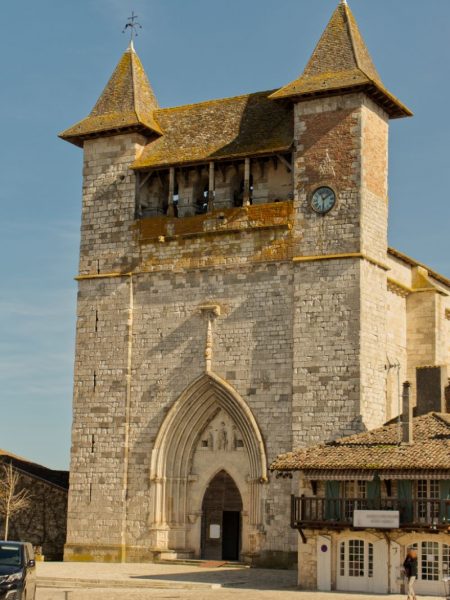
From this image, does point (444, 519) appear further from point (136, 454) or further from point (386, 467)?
point (136, 454)

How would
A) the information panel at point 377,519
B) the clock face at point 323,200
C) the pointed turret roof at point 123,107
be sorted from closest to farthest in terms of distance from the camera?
1. the information panel at point 377,519
2. the clock face at point 323,200
3. the pointed turret roof at point 123,107

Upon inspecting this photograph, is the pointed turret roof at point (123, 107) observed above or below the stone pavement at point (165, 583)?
above

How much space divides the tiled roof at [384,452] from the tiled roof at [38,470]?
1467 cm

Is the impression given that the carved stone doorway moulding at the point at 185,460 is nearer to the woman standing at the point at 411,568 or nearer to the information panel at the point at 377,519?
the information panel at the point at 377,519

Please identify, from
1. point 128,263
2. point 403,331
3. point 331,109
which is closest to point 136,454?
point 128,263

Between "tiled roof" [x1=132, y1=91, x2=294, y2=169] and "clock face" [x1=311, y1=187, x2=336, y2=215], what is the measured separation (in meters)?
1.85

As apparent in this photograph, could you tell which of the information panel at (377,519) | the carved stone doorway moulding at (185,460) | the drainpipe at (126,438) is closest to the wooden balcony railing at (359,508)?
the information panel at (377,519)

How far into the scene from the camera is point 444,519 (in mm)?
27062

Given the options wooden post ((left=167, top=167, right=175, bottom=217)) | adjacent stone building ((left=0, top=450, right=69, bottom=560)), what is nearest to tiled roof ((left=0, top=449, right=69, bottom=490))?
adjacent stone building ((left=0, top=450, right=69, bottom=560))

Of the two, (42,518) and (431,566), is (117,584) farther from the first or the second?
(42,518)

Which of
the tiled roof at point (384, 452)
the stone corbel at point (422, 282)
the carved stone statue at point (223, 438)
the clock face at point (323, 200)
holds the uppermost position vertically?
the clock face at point (323, 200)

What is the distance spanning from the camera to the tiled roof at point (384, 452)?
27.7 meters

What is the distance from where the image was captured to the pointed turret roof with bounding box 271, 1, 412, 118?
35.0 m

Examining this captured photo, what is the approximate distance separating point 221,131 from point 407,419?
1337 cm
